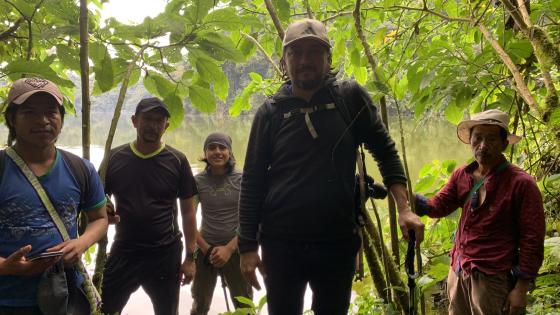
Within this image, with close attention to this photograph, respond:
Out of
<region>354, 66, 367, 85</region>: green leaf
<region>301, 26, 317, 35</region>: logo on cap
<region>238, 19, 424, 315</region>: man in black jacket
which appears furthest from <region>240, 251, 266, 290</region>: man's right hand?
<region>354, 66, 367, 85</region>: green leaf

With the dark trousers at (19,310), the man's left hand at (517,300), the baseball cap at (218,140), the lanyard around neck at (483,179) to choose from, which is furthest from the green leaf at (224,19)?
the baseball cap at (218,140)

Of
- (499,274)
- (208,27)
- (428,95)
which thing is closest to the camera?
(208,27)

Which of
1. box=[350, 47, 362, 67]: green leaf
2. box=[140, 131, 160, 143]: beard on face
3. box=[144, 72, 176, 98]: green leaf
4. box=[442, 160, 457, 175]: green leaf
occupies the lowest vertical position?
box=[442, 160, 457, 175]: green leaf

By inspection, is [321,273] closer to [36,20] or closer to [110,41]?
[110,41]

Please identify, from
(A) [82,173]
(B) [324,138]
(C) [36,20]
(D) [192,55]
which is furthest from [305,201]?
(C) [36,20]

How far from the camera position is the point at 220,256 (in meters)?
3.18

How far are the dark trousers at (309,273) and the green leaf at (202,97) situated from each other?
2.25ft

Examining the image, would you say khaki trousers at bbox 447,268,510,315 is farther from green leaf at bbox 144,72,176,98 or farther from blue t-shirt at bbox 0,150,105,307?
blue t-shirt at bbox 0,150,105,307

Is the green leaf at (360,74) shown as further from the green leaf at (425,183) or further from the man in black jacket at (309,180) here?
the man in black jacket at (309,180)

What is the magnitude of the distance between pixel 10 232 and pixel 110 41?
82 cm

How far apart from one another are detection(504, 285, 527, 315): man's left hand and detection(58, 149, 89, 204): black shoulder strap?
2.00 m

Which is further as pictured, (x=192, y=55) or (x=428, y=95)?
(x=428, y=95)

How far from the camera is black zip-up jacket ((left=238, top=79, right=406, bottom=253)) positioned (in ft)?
5.20

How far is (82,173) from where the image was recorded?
1.57m
